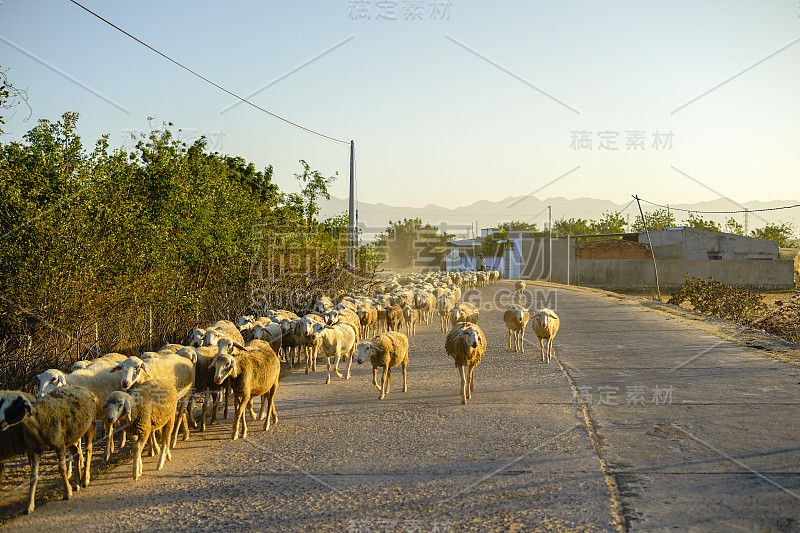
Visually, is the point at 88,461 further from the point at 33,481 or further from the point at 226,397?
the point at 226,397

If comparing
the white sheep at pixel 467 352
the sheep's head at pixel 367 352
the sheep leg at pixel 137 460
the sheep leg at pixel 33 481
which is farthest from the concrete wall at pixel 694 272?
the sheep leg at pixel 33 481

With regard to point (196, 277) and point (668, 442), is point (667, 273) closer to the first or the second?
point (196, 277)

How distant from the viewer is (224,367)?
27.8 feet

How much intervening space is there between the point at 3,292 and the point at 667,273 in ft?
166

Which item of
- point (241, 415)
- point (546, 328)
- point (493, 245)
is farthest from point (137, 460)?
point (493, 245)

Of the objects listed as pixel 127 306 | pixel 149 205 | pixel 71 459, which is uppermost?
pixel 149 205

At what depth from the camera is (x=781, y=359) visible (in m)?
13.9

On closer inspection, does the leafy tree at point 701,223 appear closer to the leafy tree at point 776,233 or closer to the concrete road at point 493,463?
the leafy tree at point 776,233

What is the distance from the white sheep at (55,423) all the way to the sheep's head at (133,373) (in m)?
0.56

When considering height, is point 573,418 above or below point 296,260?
below

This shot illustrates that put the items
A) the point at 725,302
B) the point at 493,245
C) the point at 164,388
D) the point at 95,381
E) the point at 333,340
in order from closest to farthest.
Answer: the point at 164,388 → the point at 95,381 → the point at 333,340 → the point at 725,302 → the point at 493,245

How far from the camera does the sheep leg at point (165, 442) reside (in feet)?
24.1

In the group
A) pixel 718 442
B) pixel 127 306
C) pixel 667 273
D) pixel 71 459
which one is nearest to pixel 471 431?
pixel 718 442

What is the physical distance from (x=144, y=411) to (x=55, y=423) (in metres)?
0.91
